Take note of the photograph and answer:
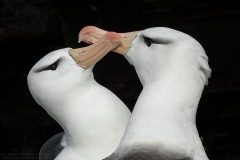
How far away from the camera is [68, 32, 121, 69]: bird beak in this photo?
4.53 m

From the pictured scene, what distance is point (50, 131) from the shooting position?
654 centimetres

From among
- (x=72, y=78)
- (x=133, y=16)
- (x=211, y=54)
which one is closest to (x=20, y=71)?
(x=133, y=16)

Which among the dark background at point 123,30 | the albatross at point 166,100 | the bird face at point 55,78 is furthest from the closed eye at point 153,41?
the dark background at point 123,30

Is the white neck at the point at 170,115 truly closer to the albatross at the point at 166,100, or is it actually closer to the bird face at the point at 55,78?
the albatross at the point at 166,100

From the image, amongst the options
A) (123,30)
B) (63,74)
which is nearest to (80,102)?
(63,74)

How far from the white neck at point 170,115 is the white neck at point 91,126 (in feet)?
1.18

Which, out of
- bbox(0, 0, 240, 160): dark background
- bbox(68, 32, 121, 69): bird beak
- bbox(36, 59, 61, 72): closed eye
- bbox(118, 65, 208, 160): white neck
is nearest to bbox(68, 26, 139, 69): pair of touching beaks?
bbox(68, 32, 121, 69): bird beak

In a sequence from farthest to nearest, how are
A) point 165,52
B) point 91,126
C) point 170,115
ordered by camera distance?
point 91,126
point 165,52
point 170,115

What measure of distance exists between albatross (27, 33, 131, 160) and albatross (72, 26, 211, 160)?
0.94 ft

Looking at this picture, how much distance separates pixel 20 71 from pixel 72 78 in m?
1.88

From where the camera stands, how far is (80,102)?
4.59 metres

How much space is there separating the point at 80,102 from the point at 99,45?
11.8 inches

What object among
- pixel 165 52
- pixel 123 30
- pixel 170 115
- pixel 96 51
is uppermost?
pixel 165 52

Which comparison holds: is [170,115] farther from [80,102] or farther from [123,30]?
[123,30]
